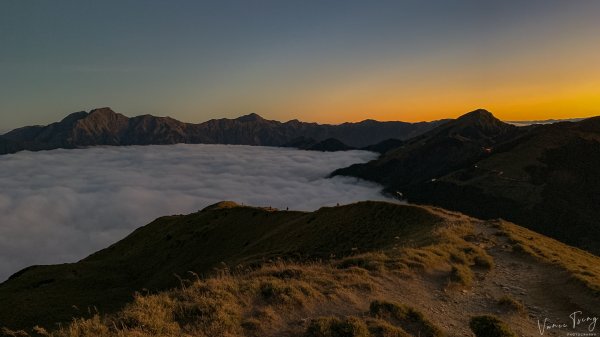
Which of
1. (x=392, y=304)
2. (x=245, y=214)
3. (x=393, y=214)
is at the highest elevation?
(x=392, y=304)

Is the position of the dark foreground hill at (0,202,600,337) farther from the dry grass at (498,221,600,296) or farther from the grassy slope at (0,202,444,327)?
the grassy slope at (0,202,444,327)

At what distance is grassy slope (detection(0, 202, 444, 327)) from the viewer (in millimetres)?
48875

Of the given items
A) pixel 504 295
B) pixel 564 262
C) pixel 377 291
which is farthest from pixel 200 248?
pixel 504 295

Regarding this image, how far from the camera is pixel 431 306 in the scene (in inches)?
714

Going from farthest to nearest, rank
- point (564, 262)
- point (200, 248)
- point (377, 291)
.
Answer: point (200, 248), point (564, 262), point (377, 291)

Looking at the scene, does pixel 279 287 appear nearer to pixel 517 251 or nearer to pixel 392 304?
pixel 392 304

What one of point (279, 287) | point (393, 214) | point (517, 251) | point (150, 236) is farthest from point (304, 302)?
→ point (150, 236)

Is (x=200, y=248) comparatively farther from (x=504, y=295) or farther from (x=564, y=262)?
(x=504, y=295)

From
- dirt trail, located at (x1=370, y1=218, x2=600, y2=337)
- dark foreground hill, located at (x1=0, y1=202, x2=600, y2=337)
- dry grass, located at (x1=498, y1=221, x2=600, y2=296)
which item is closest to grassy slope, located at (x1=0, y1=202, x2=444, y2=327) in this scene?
dark foreground hill, located at (x1=0, y1=202, x2=600, y2=337)

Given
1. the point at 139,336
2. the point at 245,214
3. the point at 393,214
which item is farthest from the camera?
the point at 245,214

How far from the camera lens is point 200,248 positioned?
277 feet

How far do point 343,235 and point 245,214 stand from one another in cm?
4629

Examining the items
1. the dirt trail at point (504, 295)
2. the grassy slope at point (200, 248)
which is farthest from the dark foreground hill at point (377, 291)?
the grassy slope at point (200, 248)

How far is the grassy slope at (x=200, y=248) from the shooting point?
160ft
